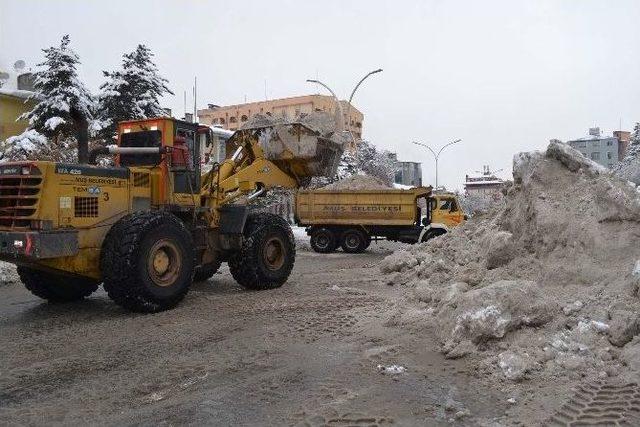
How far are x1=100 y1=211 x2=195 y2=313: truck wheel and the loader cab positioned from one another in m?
0.81

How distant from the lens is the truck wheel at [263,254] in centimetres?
988

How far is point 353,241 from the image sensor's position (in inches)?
Result: 760

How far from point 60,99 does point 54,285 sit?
53.4 ft

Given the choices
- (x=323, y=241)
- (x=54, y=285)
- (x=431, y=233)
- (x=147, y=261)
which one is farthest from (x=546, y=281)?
(x=323, y=241)

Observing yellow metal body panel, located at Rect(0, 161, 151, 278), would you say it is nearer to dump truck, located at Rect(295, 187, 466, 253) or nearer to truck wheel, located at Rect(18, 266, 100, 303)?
truck wheel, located at Rect(18, 266, 100, 303)

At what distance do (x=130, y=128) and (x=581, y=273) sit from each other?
6.90 metres

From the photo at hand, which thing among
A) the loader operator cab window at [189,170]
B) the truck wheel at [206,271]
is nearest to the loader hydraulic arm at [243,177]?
the loader operator cab window at [189,170]

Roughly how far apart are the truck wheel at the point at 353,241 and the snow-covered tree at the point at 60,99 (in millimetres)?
11191

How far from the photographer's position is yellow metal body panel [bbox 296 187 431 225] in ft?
61.8

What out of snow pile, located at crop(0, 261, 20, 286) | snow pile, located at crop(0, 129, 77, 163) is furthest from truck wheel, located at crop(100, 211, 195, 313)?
snow pile, located at crop(0, 129, 77, 163)

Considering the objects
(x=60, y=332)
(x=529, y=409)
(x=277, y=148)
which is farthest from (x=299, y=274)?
(x=529, y=409)

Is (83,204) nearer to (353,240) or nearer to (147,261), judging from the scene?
(147,261)

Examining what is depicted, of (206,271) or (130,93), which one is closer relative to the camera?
(206,271)

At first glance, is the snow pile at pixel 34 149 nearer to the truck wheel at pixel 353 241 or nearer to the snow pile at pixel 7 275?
the snow pile at pixel 7 275
